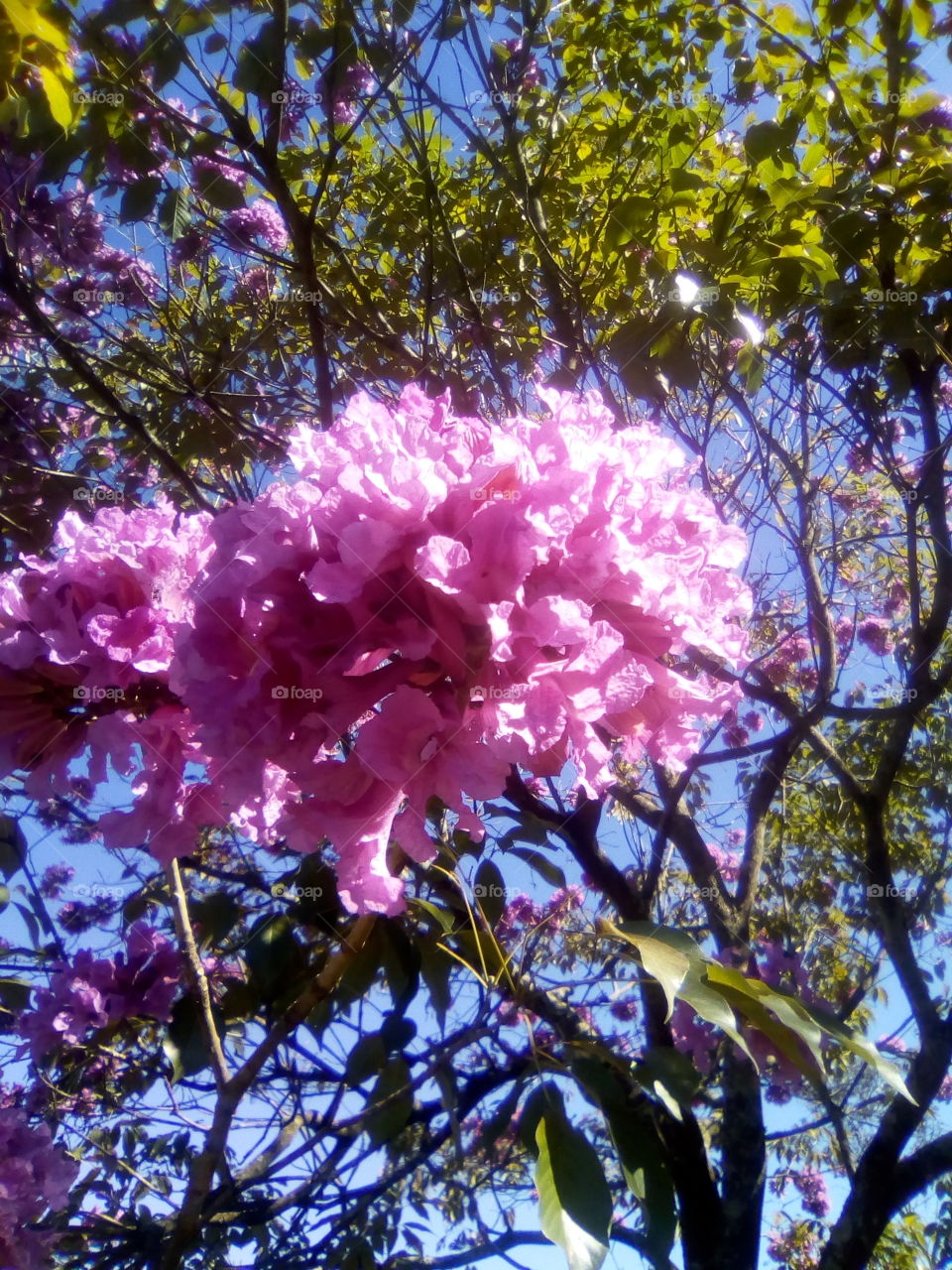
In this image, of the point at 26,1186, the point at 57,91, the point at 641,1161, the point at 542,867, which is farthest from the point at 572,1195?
the point at 57,91

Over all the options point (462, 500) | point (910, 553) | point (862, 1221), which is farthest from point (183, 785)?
point (910, 553)

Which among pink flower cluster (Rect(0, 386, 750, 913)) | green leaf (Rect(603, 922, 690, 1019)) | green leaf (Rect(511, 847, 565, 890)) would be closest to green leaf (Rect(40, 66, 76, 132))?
pink flower cluster (Rect(0, 386, 750, 913))

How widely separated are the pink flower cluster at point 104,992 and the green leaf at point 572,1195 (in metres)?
1.72

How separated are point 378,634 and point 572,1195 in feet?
2.74

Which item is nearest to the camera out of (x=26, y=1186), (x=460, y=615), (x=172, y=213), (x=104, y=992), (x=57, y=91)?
(x=460, y=615)

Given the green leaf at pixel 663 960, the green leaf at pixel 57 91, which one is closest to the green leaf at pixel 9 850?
the green leaf at pixel 663 960

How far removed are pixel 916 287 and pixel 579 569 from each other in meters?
2.67

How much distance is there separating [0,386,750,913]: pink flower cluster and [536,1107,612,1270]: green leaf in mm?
478

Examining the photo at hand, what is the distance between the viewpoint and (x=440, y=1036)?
1932 mm

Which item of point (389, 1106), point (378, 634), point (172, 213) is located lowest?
point (389, 1106)

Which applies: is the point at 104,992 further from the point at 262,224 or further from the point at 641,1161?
the point at 262,224

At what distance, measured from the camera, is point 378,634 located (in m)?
1.03

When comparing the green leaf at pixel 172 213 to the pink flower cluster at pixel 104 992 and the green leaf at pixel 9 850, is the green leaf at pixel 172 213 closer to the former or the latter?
the green leaf at pixel 9 850

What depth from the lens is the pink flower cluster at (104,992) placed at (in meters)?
2.72
